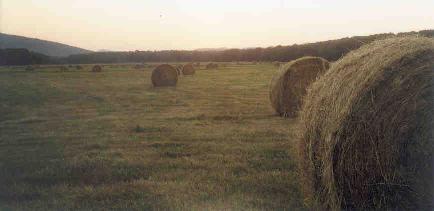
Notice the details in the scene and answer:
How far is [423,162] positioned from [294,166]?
2718 mm

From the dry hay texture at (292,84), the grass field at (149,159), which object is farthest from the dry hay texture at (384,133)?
the dry hay texture at (292,84)

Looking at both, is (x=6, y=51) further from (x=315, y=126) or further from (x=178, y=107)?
(x=315, y=126)

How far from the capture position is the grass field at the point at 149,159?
652 cm

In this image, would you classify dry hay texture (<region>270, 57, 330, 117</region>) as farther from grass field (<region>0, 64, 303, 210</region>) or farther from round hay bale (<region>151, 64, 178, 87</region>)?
round hay bale (<region>151, 64, 178, 87</region>)

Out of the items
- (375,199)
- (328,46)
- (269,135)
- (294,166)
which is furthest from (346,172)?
(328,46)

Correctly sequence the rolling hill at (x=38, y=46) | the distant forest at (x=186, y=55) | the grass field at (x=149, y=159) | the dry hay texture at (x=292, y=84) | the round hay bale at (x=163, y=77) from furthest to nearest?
1. the rolling hill at (x=38, y=46)
2. the distant forest at (x=186, y=55)
3. the round hay bale at (x=163, y=77)
4. the dry hay texture at (x=292, y=84)
5. the grass field at (x=149, y=159)

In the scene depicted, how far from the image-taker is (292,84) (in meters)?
14.3

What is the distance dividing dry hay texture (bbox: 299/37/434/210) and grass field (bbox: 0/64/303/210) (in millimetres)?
783

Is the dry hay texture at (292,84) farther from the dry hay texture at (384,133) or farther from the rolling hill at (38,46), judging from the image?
the rolling hill at (38,46)

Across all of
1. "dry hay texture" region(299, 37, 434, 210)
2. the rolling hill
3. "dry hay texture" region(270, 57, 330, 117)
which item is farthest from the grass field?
the rolling hill

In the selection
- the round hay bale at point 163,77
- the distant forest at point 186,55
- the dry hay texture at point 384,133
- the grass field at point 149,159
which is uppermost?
the dry hay texture at point 384,133

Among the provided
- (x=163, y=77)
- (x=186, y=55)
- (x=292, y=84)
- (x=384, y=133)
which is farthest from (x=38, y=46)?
(x=384, y=133)

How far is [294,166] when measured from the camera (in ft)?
26.0

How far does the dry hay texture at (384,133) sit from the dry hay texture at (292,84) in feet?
26.6
